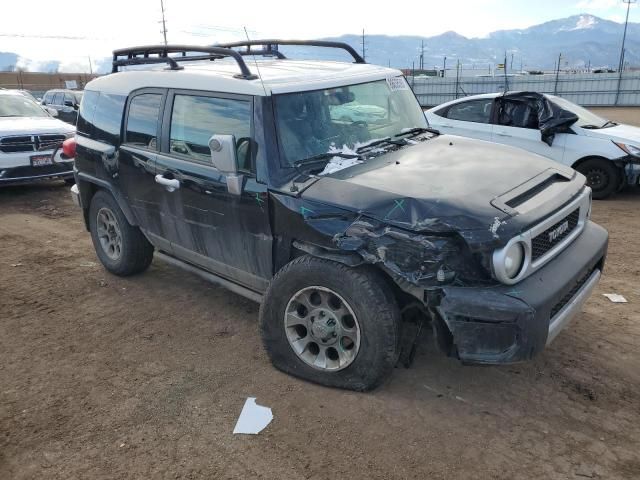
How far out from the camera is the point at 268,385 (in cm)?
347

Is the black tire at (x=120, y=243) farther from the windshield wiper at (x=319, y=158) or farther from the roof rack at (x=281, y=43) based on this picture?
the windshield wiper at (x=319, y=158)

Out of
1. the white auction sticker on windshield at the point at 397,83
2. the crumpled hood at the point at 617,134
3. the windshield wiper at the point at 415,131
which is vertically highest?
the white auction sticker on windshield at the point at 397,83

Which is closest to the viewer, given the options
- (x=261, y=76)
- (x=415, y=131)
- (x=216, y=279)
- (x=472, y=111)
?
(x=261, y=76)

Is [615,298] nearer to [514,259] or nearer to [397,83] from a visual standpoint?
[514,259]

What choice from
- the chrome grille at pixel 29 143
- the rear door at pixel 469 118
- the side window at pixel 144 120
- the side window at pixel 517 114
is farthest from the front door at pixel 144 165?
the side window at pixel 517 114

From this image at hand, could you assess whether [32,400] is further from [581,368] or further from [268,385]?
[581,368]

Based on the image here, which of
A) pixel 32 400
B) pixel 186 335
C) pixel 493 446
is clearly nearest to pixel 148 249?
pixel 186 335

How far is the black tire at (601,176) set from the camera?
791 cm

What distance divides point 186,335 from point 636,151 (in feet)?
22.8

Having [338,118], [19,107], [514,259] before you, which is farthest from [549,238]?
[19,107]

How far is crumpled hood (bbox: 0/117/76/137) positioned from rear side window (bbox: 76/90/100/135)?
4264 mm

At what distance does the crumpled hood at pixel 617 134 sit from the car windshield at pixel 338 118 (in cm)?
486

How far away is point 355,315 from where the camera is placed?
10.1 feet

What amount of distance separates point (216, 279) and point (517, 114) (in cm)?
634
